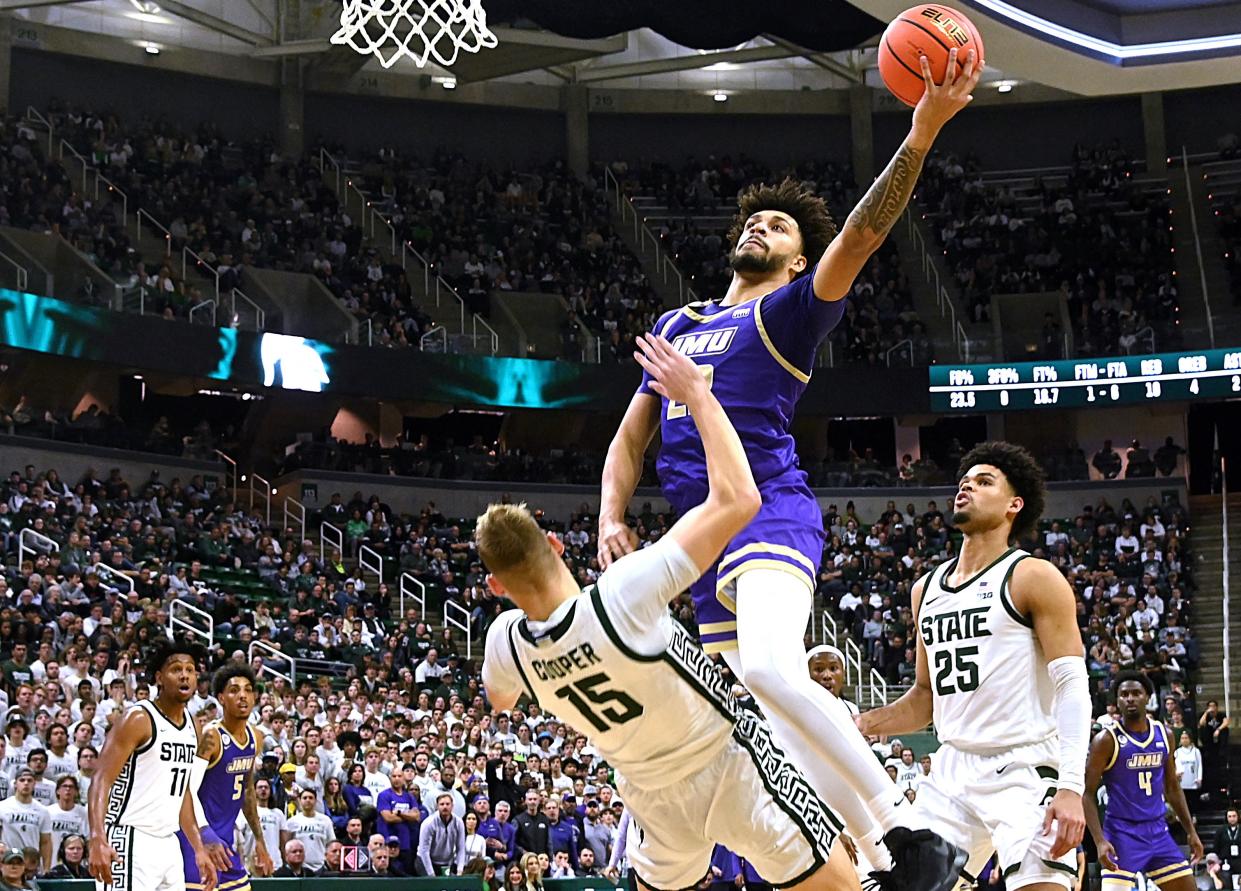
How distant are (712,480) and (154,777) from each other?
6.24m

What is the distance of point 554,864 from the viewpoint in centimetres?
1881

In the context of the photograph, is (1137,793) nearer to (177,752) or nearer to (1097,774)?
(1097,774)

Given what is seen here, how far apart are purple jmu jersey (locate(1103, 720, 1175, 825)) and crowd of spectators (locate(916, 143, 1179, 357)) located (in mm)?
25456

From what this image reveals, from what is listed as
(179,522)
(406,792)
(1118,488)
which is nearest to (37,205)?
(179,522)

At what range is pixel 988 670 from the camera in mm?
7074

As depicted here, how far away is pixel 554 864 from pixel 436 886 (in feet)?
6.76

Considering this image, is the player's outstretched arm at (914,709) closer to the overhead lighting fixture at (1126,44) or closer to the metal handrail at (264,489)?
the overhead lighting fixture at (1126,44)

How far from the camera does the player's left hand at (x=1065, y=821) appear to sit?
629cm

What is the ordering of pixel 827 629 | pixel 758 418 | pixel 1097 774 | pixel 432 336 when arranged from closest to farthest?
pixel 758 418 → pixel 1097 774 → pixel 827 629 → pixel 432 336

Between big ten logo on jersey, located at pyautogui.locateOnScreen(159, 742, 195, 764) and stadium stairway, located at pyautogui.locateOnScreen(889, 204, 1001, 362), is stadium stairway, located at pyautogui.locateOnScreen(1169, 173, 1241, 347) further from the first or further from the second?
big ten logo on jersey, located at pyautogui.locateOnScreen(159, 742, 195, 764)

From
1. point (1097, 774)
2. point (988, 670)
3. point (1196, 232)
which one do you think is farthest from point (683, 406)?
point (1196, 232)

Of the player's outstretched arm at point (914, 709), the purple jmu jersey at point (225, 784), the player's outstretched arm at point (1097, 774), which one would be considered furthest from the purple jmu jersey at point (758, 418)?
the purple jmu jersey at point (225, 784)

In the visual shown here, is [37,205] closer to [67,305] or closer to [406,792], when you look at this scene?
[67,305]

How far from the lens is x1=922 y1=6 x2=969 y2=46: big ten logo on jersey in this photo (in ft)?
21.4
